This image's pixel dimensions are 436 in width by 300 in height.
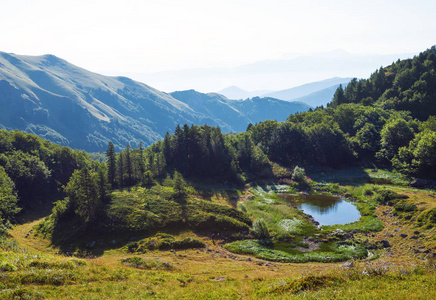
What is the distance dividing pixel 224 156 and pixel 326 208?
42992 millimetres

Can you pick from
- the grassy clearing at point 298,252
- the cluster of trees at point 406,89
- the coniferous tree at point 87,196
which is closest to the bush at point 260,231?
the grassy clearing at point 298,252

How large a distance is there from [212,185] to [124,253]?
158 feet

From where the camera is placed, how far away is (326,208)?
6531 centimetres

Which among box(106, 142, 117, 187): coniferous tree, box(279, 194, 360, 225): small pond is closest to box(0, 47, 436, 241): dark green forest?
box(106, 142, 117, 187): coniferous tree

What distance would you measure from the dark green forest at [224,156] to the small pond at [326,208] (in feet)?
66.5

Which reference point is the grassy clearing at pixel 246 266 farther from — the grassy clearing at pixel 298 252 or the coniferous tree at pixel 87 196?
the coniferous tree at pixel 87 196

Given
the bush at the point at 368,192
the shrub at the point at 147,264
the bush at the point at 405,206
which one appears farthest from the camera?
the bush at the point at 368,192

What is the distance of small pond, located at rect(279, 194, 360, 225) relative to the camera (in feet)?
187

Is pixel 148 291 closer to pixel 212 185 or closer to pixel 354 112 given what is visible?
pixel 212 185

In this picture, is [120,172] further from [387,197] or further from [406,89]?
[406,89]

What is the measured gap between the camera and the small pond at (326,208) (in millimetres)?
57000

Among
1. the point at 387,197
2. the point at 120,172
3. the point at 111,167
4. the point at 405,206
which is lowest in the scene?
the point at 387,197

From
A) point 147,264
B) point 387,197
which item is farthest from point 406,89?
point 147,264

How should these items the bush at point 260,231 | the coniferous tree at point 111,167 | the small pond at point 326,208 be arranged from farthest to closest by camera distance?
1. the coniferous tree at point 111,167
2. the small pond at point 326,208
3. the bush at point 260,231
